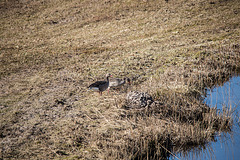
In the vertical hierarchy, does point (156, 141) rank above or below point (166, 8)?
below

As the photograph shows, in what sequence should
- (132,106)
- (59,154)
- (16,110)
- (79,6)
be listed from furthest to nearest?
(79,6)
(16,110)
(132,106)
(59,154)

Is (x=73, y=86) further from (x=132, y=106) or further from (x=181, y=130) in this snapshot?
(x=181, y=130)

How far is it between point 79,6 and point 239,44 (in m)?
21.3

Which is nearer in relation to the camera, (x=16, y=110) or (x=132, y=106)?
(x=132, y=106)

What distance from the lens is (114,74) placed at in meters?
12.9

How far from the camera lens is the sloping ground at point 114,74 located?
7277mm

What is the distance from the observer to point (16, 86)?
1187 cm

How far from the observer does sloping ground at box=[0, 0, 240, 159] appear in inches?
287

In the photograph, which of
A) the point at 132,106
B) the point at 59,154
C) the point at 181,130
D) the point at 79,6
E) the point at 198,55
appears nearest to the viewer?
the point at 59,154

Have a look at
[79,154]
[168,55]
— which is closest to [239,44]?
[168,55]

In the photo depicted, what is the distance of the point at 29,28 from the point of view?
25.8 meters

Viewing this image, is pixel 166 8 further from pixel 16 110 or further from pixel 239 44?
pixel 16 110

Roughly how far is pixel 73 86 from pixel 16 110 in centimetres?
296

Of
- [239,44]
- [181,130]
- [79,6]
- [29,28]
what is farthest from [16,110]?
[79,6]
